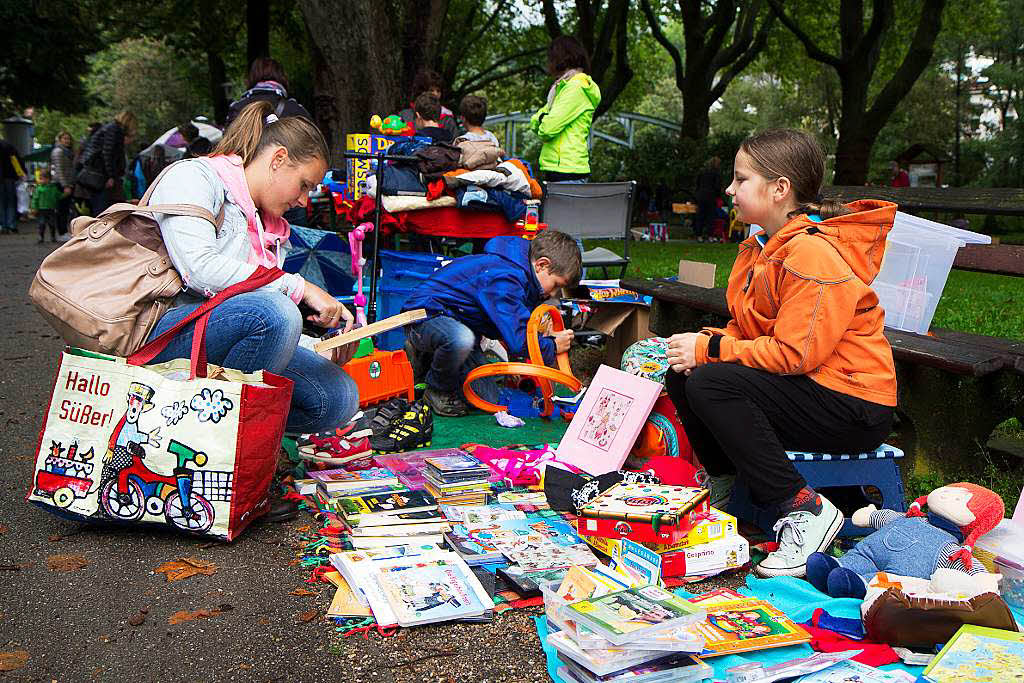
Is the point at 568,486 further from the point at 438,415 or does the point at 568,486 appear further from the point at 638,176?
the point at 638,176

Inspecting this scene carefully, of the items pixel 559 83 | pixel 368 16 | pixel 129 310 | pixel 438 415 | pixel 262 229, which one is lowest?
pixel 438 415

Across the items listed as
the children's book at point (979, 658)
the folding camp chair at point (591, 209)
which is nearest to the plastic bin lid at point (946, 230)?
the children's book at point (979, 658)

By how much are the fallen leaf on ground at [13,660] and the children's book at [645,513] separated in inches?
63.7

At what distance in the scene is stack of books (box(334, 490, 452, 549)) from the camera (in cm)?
305

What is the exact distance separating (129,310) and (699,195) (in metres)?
17.2

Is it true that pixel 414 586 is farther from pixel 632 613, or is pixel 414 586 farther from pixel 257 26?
pixel 257 26

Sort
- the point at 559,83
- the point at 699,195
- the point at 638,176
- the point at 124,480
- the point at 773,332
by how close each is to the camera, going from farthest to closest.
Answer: the point at 638,176 → the point at 699,195 → the point at 559,83 → the point at 773,332 → the point at 124,480

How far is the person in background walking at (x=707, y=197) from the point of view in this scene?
18844 millimetres

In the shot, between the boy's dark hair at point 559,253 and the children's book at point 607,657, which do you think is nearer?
the children's book at point 607,657

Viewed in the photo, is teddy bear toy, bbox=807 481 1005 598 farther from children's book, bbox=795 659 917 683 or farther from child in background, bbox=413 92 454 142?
child in background, bbox=413 92 454 142

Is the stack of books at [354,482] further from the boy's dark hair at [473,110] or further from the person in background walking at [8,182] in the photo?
the person in background walking at [8,182]

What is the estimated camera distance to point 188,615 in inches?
103

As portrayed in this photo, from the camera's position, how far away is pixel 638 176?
23328 millimetres

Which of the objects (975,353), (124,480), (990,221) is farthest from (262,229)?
A: (990,221)
